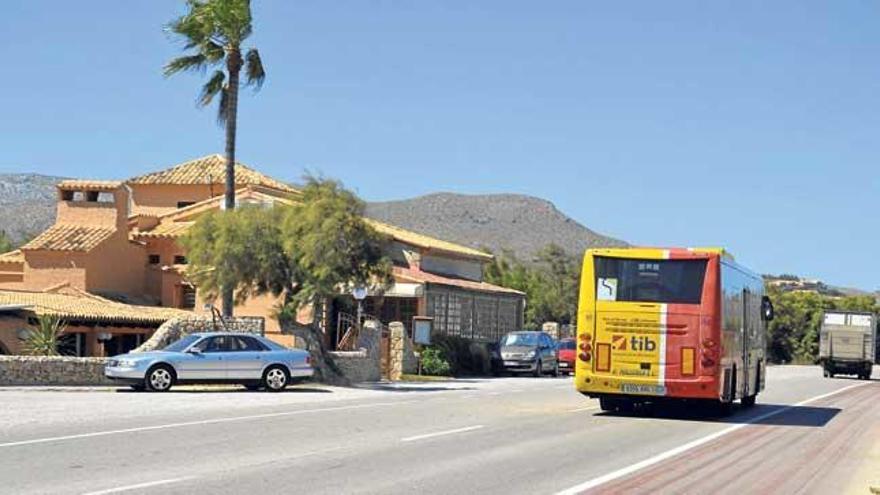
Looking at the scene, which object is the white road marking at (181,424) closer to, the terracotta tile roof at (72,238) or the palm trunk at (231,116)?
the palm trunk at (231,116)

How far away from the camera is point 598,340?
2352 centimetres

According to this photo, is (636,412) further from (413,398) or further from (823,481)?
(823,481)

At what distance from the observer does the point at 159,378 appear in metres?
29.9

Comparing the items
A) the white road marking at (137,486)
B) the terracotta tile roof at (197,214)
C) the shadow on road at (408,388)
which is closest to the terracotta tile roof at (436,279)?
the terracotta tile roof at (197,214)

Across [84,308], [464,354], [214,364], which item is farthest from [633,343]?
[84,308]

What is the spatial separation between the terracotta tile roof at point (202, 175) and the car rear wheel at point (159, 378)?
3066 centimetres

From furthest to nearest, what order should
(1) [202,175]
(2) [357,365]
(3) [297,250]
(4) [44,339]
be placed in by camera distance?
(1) [202,175]
(2) [357,365]
(3) [297,250]
(4) [44,339]

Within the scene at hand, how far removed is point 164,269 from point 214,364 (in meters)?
23.5

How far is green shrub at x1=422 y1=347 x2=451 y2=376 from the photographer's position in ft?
149

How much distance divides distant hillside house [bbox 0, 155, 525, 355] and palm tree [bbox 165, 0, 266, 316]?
17.6 ft

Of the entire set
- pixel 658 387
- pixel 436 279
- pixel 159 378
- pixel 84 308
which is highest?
pixel 436 279

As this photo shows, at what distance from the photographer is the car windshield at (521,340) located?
49.2m

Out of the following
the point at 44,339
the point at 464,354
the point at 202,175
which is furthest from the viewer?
the point at 202,175

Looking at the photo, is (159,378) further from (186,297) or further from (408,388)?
(186,297)
